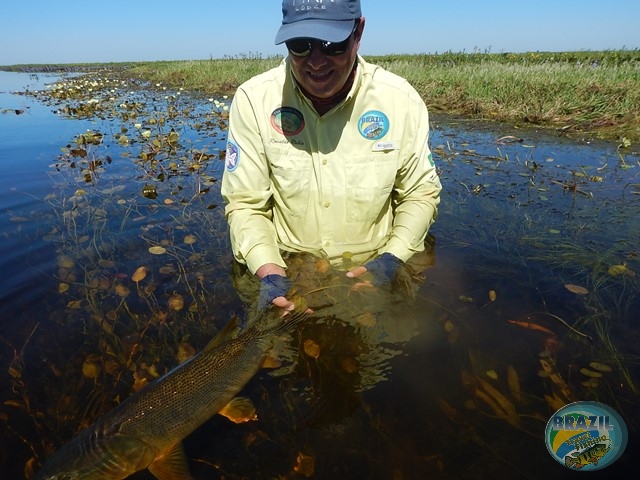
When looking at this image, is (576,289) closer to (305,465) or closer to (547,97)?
(305,465)

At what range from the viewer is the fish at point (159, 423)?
1642mm

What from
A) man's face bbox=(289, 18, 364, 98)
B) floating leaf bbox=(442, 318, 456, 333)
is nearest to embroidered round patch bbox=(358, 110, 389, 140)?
man's face bbox=(289, 18, 364, 98)

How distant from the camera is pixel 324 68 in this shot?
2.35 m

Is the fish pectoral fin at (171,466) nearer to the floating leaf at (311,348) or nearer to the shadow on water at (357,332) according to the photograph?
the shadow on water at (357,332)

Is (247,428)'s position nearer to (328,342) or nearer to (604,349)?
(328,342)

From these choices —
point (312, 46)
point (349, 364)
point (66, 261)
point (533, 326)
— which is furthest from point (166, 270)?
point (533, 326)

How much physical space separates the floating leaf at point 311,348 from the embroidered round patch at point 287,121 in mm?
1339

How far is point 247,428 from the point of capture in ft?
6.73

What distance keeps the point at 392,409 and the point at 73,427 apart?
1.62 metres

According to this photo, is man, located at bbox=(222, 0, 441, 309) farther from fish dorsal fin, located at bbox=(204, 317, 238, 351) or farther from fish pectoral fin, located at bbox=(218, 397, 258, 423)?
fish pectoral fin, located at bbox=(218, 397, 258, 423)

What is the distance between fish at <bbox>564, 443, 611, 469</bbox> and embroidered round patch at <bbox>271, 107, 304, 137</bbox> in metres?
2.26

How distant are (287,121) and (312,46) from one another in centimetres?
56

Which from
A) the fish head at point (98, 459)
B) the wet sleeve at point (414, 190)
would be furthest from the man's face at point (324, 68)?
the fish head at point (98, 459)

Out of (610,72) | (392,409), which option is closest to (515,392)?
(392,409)
